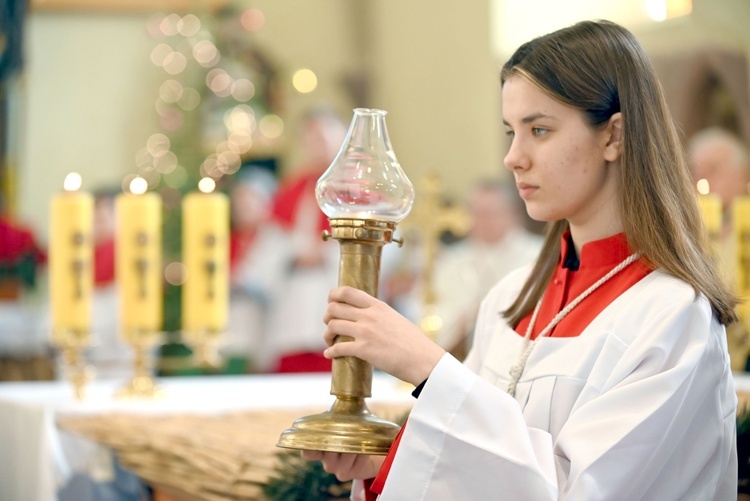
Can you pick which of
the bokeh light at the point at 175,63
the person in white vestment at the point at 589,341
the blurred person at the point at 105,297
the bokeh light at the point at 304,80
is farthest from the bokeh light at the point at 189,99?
the person in white vestment at the point at 589,341

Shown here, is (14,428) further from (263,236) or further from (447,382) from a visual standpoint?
(263,236)

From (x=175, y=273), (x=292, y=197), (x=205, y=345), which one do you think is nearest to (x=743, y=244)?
(x=205, y=345)

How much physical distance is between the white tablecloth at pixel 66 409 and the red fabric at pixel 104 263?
311cm

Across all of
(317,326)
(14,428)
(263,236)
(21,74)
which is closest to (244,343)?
(263,236)

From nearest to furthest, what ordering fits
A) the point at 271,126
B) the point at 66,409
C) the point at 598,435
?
the point at 598,435 < the point at 66,409 < the point at 271,126

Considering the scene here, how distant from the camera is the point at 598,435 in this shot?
150 centimetres

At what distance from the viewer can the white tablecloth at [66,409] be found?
2658 mm

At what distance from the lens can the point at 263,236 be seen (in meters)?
7.23

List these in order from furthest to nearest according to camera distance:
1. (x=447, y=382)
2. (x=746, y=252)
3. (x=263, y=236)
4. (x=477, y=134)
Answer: (x=477, y=134) → (x=263, y=236) → (x=746, y=252) → (x=447, y=382)

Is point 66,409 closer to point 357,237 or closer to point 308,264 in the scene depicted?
point 357,237

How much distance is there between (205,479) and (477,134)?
5.94m

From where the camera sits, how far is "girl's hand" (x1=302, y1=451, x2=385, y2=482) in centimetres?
164

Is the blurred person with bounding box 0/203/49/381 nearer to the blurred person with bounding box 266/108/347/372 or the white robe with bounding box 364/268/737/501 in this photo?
the blurred person with bounding box 266/108/347/372

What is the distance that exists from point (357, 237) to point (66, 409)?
1.52m
